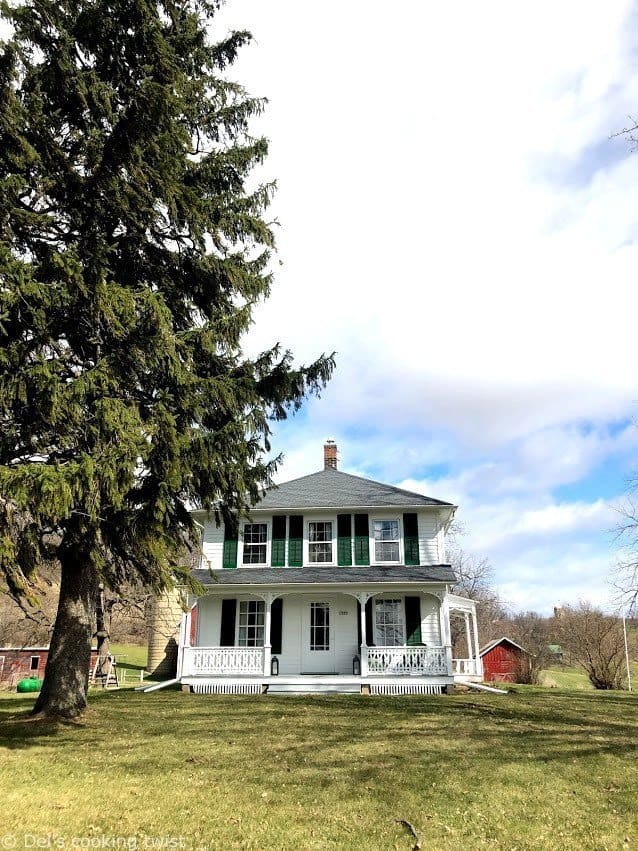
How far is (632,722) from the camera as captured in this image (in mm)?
11094

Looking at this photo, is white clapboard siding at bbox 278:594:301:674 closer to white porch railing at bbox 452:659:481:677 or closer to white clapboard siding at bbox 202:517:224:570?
white clapboard siding at bbox 202:517:224:570

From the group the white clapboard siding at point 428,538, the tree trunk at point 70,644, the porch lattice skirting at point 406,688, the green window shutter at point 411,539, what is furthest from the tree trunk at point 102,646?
the tree trunk at point 70,644

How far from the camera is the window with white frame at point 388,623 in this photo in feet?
59.9

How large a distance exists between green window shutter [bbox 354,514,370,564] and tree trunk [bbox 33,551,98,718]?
9.97 meters

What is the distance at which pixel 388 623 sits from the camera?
60.5 feet

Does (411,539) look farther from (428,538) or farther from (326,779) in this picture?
(326,779)

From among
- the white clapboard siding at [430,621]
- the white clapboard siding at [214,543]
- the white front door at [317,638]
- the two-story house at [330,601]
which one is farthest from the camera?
the white clapboard siding at [214,543]

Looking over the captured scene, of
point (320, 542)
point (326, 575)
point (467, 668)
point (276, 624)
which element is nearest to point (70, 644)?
point (326, 575)

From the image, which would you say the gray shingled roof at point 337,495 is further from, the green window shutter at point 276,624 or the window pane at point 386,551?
the green window shutter at point 276,624

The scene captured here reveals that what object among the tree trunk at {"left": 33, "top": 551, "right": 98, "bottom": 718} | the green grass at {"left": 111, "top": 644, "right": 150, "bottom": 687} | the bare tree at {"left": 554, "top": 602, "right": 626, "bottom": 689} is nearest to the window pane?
the bare tree at {"left": 554, "top": 602, "right": 626, "bottom": 689}

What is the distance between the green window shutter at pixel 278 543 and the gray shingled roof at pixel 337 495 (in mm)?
581

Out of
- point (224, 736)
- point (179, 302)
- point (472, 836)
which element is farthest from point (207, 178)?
point (472, 836)

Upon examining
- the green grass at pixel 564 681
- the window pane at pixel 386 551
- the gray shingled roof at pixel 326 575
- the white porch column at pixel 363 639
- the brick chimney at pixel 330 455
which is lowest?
the green grass at pixel 564 681

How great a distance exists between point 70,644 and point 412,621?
424 inches
